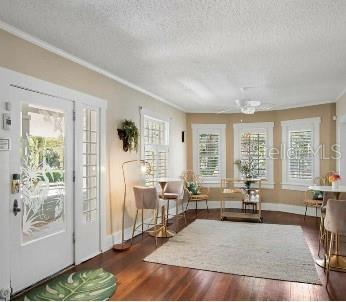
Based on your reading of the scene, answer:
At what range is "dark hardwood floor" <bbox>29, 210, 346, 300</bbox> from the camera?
296cm

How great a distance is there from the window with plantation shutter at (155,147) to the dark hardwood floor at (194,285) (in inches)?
86.2

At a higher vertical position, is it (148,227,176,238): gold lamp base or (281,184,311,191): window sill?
(281,184,311,191): window sill

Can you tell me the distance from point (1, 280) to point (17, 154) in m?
1.21

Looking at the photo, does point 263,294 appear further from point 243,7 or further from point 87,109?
point 87,109

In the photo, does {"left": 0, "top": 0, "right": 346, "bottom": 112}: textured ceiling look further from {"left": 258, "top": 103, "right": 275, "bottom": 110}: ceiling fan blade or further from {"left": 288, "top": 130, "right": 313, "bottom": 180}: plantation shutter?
{"left": 288, "top": 130, "right": 313, "bottom": 180}: plantation shutter

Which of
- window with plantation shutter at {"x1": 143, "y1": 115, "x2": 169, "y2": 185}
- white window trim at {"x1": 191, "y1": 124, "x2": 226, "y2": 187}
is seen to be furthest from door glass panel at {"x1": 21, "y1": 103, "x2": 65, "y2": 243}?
white window trim at {"x1": 191, "y1": 124, "x2": 226, "y2": 187}

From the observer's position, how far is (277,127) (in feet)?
25.0

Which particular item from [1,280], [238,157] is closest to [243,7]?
[1,280]

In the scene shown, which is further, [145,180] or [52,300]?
[145,180]

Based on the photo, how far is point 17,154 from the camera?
302 cm

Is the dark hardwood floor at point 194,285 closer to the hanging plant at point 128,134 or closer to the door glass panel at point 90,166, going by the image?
the door glass panel at point 90,166

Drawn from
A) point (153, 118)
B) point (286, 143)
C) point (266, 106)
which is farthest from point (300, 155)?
point (153, 118)

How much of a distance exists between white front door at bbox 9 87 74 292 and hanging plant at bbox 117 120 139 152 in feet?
3.78

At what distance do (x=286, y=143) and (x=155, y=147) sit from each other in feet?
11.3
